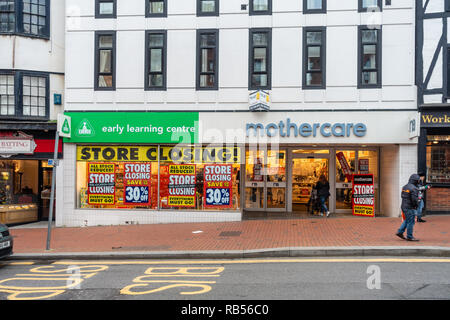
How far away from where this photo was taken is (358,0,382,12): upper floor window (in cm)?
1279

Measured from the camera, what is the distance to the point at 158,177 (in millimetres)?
13656

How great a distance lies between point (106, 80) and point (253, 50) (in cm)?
579

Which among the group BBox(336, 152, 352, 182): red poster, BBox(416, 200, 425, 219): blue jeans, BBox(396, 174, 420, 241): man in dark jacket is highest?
BBox(336, 152, 352, 182): red poster

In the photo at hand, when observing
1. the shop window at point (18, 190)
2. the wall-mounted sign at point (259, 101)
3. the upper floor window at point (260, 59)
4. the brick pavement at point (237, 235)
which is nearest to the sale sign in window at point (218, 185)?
the brick pavement at point (237, 235)

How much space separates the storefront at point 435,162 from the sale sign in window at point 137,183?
1014 cm

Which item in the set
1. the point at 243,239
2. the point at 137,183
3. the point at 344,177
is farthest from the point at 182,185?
the point at 344,177

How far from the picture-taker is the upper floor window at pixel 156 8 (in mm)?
13492

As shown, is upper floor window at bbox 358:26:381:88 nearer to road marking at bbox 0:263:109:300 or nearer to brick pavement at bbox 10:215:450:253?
brick pavement at bbox 10:215:450:253

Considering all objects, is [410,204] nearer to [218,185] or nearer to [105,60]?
[218,185]

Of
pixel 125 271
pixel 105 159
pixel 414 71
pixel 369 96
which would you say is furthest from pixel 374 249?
pixel 105 159

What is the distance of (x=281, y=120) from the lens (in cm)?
1308

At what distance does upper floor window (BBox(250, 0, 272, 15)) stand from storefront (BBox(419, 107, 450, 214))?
683 centimetres

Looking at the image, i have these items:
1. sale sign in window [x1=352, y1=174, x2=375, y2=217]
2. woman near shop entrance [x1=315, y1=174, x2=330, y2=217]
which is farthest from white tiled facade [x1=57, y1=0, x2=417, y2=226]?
woman near shop entrance [x1=315, y1=174, x2=330, y2=217]

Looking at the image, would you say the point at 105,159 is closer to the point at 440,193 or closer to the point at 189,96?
the point at 189,96
